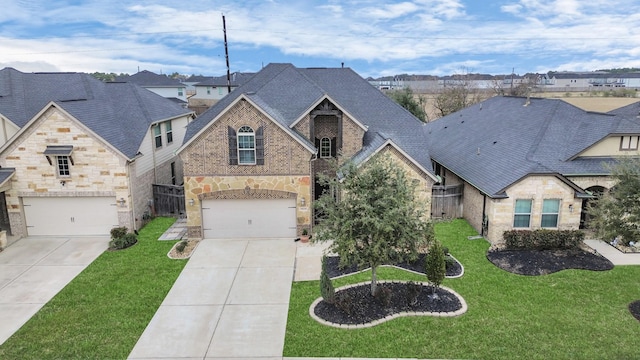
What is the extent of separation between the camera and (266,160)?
20.2 metres

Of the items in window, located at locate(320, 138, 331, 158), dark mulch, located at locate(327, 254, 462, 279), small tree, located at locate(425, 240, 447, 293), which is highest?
window, located at locate(320, 138, 331, 158)

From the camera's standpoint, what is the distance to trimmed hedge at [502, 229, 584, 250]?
18.6 metres

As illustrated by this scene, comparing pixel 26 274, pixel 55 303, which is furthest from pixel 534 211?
pixel 26 274

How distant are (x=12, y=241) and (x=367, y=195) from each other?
58.4 ft

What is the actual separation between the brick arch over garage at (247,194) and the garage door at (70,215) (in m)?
4.97

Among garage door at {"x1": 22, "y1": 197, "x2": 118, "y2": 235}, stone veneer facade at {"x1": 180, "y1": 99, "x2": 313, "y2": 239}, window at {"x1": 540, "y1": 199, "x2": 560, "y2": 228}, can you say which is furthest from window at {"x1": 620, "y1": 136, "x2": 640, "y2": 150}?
garage door at {"x1": 22, "y1": 197, "x2": 118, "y2": 235}

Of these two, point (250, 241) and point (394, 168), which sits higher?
point (394, 168)

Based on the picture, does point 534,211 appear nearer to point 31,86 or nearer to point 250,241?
point 250,241

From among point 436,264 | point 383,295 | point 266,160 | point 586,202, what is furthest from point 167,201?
point 586,202

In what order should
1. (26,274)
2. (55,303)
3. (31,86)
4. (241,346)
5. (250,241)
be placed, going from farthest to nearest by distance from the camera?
(31,86), (250,241), (26,274), (55,303), (241,346)

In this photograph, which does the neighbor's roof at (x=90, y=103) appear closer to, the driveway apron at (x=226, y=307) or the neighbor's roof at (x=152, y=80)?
the driveway apron at (x=226, y=307)

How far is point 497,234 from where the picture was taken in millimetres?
19281

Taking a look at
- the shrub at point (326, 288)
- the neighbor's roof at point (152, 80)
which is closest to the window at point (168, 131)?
the shrub at point (326, 288)

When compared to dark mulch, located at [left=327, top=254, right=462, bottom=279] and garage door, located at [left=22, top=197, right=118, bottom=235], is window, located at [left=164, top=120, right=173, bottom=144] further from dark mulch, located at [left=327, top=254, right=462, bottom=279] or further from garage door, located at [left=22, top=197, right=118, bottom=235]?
dark mulch, located at [left=327, top=254, right=462, bottom=279]
